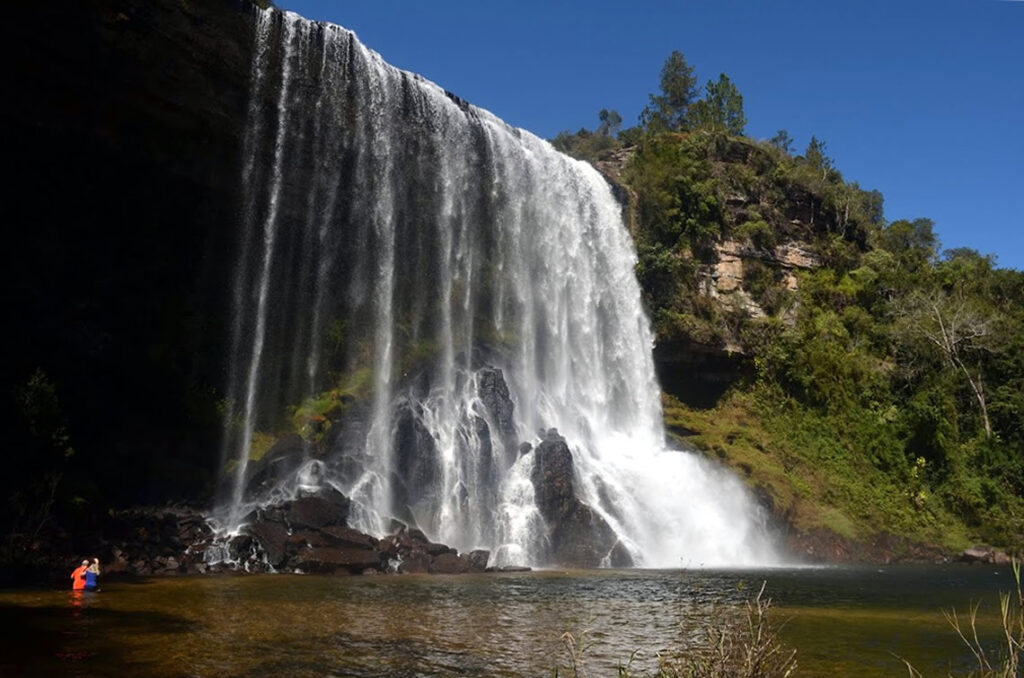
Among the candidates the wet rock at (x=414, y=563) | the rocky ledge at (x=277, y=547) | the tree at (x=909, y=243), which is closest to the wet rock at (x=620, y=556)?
the rocky ledge at (x=277, y=547)

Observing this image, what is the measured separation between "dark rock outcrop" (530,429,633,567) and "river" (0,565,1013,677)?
13.6 ft

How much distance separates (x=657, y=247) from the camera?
115ft

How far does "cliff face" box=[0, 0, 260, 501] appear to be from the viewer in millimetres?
19812

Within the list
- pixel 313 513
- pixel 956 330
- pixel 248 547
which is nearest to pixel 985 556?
pixel 956 330

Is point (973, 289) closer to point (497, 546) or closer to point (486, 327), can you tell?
point (486, 327)

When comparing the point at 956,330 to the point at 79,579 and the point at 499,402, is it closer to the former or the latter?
Answer: the point at 499,402

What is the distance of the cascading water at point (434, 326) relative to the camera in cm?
2267

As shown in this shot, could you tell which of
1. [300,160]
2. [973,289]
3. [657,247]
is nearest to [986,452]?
[973,289]

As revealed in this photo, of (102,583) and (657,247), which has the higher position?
(657,247)

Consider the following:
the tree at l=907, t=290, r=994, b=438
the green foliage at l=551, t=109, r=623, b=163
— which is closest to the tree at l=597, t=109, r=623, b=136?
the green foliage at l=551, t=109, r=623, b=163

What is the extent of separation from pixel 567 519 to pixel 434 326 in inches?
401

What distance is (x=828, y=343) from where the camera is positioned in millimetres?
36719

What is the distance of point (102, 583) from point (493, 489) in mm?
10983

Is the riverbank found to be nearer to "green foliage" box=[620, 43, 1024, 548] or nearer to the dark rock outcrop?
the dark rock outcrop
